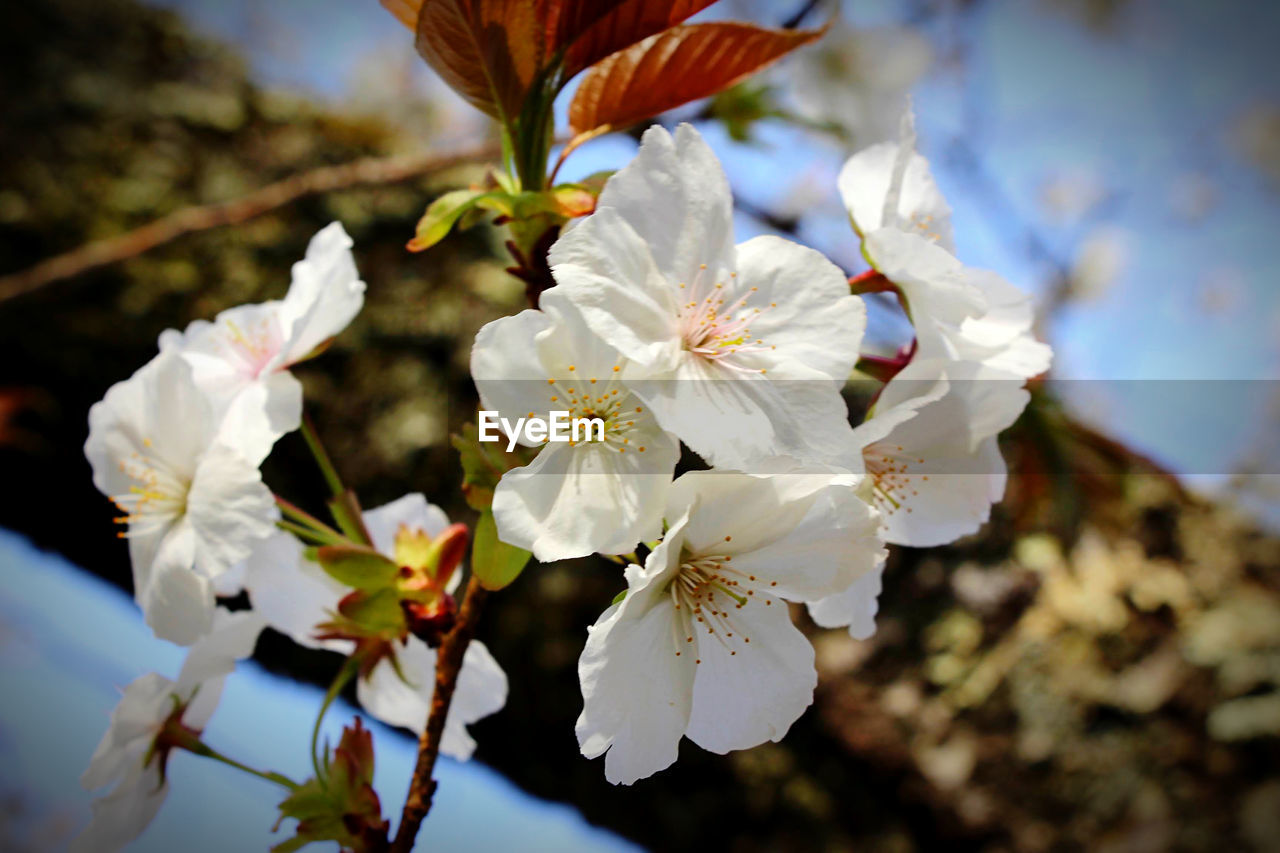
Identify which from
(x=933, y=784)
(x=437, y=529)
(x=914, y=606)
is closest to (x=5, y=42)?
(x=437, y=529)

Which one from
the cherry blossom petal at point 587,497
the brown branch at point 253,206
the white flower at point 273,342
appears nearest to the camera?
the cherry blossom petal at point 587,497

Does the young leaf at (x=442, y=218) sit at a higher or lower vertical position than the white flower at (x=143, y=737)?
higher

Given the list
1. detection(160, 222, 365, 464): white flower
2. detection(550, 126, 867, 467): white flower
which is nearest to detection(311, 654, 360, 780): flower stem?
detection(160, 222, 365, 464): white flower

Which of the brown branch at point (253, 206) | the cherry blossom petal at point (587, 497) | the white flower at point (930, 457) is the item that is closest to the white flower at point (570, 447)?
the cherry blossom petal at point (587, 497)

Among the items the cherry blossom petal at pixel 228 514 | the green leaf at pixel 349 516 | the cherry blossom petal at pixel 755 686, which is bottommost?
the cherry blossom petal at pixel 755 686

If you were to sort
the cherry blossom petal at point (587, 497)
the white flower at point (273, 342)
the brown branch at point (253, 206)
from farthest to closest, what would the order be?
the brown branch at point (253, 206) → the white flower at point (273, 342) → the cherry blossom petal at point (587, 497)

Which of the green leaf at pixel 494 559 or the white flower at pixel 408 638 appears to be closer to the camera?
the green leaf at pixel 494 559

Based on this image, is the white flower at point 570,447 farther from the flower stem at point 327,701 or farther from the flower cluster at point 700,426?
the flower stem at point 327,701
